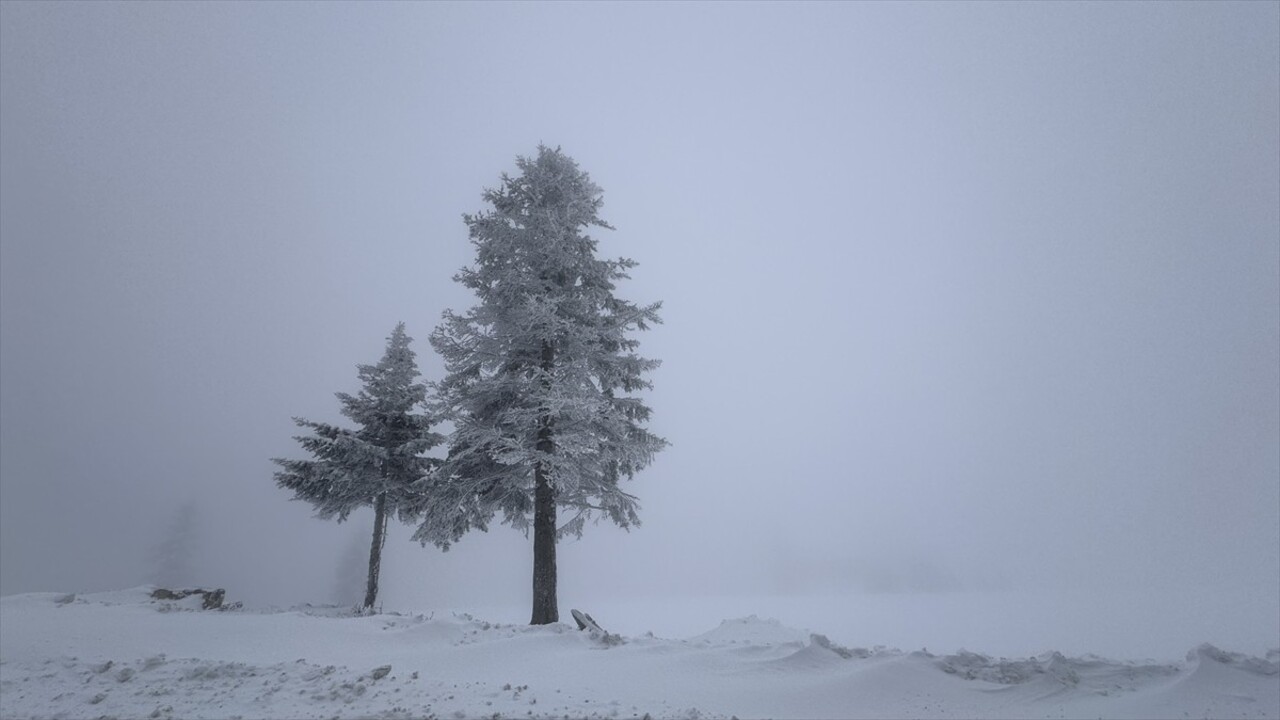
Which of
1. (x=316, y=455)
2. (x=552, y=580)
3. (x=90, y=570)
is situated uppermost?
(x=316, y=455)

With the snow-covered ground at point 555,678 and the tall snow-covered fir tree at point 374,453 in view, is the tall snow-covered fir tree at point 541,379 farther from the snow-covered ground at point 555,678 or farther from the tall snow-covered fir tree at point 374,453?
the tall snow-covered fir tree at point 374,453

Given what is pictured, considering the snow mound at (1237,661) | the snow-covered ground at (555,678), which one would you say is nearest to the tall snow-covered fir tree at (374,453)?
the snow-covered ground at (555,678)

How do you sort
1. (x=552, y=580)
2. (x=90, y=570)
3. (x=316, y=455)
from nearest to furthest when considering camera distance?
(x=552, y=580)
(x=316, y=455)
(x=90, y=570)

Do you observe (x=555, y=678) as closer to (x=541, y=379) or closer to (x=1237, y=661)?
(x=541, y=379)

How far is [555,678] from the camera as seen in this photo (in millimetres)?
7535

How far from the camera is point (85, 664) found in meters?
7.96

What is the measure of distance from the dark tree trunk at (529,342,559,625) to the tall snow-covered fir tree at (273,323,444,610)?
7244 mm

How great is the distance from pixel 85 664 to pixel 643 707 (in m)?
7.94

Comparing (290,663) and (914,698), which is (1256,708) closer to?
(914,698)

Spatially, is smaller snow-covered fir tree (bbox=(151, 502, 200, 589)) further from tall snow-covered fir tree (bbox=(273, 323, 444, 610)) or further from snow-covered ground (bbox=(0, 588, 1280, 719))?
snow-covered ground (bbox=(0, 588, 1280, 719))

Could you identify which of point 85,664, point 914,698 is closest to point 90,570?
point 85,664

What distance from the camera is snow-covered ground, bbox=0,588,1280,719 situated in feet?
21.1

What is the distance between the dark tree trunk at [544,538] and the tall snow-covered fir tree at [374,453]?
7244 mm

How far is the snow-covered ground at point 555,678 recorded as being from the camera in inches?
253
